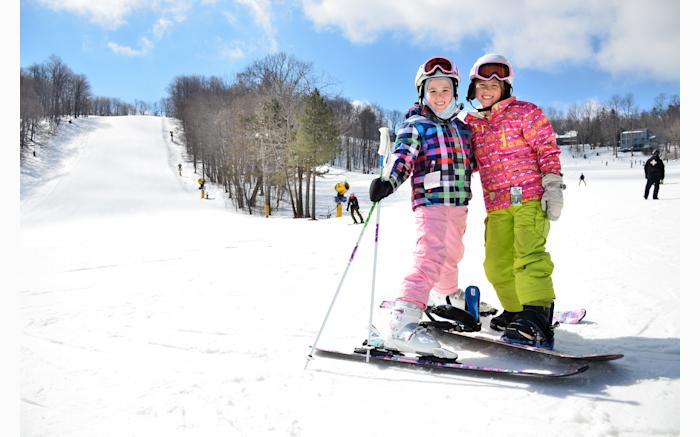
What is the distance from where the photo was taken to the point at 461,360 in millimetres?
2615

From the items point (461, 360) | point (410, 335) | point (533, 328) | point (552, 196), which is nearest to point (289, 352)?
point (410, 335)

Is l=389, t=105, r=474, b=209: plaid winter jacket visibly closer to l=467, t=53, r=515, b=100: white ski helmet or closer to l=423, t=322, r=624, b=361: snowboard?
l=467, t=53, r=515, b=100: white ski helmet

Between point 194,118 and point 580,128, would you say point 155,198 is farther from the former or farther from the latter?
point 580,128

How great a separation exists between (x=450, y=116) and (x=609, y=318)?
82.3 inches

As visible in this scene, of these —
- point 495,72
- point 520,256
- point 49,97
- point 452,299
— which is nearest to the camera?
point 520,256

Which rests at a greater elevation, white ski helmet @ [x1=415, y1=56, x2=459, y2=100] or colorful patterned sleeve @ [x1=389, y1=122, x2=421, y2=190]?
white ski helmet @ [x1=415, y1=56, x2=459, y2=100]

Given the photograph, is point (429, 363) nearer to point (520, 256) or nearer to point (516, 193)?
point (520, 256)

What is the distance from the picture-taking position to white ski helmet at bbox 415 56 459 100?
289cm

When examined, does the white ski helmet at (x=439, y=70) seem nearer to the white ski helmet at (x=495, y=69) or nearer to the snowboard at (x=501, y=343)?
the white ski helmet at (x=495, y=69)

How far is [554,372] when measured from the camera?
2314 millimetres

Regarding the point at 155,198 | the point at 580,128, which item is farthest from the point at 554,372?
the point at 580,128

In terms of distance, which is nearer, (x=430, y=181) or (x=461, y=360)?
(x=461, y=360)

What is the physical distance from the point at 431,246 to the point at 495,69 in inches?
55.8

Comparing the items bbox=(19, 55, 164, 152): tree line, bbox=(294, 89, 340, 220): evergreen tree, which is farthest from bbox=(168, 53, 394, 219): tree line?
bbox=(19, 55, 164, 152): tree line
